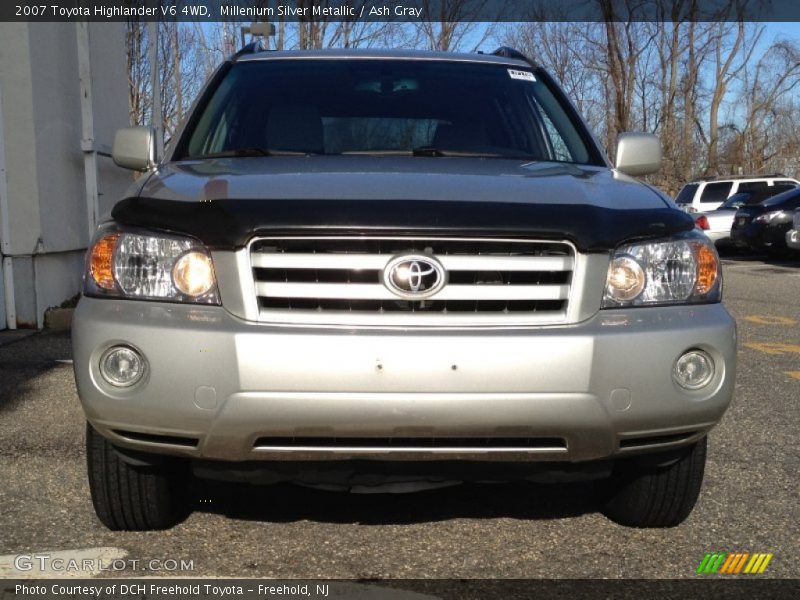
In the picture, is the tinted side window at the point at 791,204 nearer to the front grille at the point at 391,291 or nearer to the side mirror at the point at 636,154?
the side mirror at the point at 636,154

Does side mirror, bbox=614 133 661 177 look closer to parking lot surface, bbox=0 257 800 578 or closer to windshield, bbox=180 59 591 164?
windshield, bbox=180 59 591 164

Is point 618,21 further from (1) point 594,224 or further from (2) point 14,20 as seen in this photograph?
(1) point 594,224

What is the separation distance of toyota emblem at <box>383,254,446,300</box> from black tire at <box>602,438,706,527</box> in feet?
3.13

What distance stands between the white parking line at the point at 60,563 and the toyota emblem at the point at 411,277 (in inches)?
49.0

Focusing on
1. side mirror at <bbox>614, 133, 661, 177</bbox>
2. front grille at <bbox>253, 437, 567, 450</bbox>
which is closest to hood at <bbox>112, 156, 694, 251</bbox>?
front grille at <bbox>253, 437, 567, 450</bbox>

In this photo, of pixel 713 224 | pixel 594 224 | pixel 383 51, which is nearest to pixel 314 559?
pixel 594 224

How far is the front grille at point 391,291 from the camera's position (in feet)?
9.61

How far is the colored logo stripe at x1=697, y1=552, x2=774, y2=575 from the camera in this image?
328cm

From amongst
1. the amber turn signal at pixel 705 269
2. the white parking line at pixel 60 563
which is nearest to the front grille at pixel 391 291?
the amber turn signal at pixel 705 269

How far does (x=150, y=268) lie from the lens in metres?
3.05

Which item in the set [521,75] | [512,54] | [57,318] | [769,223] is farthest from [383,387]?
[769,223]

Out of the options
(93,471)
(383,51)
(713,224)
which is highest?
(383,51)

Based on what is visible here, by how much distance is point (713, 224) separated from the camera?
2261cm

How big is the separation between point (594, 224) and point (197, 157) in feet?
5.57
